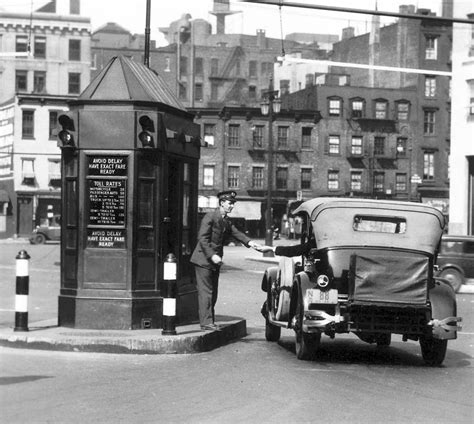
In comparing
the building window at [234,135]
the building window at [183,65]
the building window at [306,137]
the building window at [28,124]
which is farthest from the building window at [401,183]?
the building window at [28,124]

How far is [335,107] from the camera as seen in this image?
84.4 metres

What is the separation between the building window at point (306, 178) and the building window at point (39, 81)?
21.8m

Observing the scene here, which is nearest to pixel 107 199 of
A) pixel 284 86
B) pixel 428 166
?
pixel 428 166

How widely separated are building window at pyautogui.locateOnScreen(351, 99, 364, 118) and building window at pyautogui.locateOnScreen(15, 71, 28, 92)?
86.0 feet

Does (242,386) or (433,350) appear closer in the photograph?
(242,386)

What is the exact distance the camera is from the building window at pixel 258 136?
3216 inches

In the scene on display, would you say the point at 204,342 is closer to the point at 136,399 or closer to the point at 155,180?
the point at 155,180

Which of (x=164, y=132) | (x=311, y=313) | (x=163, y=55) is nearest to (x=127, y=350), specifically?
(x=311, y=313)

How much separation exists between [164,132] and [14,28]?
73622 mm

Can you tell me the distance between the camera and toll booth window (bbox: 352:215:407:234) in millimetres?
12734

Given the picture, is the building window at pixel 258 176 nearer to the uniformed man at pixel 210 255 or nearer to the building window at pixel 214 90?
the building window at pixel 214 90

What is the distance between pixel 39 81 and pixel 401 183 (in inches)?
1192

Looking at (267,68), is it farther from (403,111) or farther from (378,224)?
(378,224)

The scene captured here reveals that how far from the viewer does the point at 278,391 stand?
31.2 ft
